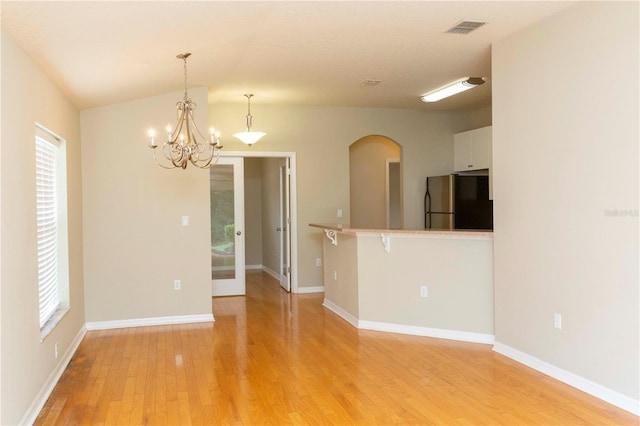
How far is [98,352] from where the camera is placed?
4723mm

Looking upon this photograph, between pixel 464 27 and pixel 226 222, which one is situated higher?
pixel 464 27

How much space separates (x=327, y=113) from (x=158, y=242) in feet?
10.0

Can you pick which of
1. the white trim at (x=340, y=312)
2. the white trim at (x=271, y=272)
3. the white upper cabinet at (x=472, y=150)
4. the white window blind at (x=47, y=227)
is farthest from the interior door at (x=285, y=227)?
the white window blind at (x=47, y=227)

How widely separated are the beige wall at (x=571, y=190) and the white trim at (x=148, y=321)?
3186 millimetres

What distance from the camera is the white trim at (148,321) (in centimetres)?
562

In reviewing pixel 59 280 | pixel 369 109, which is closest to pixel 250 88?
pixel 369 109

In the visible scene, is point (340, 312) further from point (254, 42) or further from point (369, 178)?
point (369, 178)

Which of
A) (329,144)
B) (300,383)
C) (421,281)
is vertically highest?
(329,144)

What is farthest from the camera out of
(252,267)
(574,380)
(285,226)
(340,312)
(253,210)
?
(253,210)

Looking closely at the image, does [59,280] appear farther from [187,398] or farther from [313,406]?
[313,406]

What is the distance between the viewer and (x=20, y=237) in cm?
311

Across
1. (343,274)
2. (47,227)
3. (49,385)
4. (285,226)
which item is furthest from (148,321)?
(285,226)

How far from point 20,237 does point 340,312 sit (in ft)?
12.0

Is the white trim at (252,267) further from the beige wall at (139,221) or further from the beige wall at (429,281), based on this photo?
the beige wall at (429,281)
